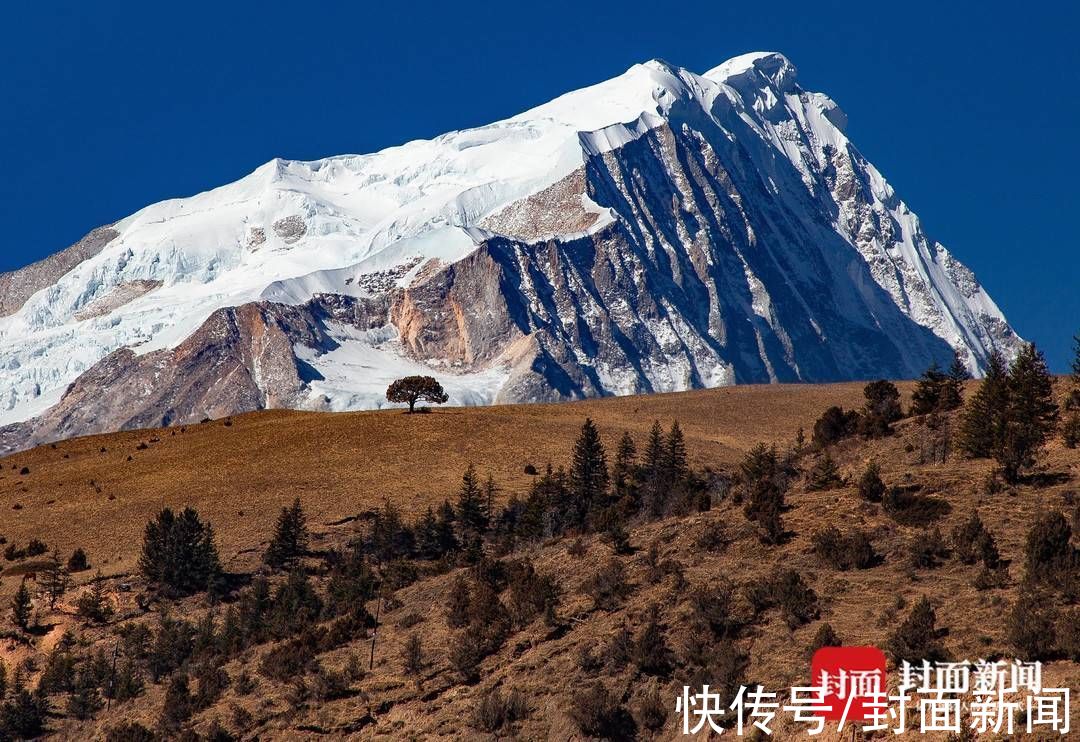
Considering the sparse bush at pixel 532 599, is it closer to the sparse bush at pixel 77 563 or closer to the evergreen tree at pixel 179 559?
the evergreen tree at pixel 179 559

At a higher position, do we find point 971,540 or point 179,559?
point 971,540

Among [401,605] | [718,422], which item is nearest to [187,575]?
[401,605]

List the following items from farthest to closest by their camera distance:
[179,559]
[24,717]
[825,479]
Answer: [179,559] → [825,479] → [24,717]

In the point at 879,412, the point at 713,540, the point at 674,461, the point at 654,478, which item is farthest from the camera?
the point at 674,461

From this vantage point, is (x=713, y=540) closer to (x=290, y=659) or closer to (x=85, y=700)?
(x=290, y=659)

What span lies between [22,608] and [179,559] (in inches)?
293

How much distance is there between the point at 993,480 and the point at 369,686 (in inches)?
843

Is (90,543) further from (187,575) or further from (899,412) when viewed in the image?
(899,412)

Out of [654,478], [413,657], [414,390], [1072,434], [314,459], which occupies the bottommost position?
[413,657]

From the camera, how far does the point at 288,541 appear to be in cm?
6888

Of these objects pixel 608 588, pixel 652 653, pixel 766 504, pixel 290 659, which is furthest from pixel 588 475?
pixel 652 653

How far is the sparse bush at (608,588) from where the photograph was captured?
4025cm

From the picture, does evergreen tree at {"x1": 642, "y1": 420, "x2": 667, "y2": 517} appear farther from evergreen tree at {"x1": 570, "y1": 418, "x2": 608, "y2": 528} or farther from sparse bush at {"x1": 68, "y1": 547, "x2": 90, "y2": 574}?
sparse bush at {"x1": 68, "y1": 547, "x2": 90, "y2": 574}

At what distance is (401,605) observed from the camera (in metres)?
47.8
